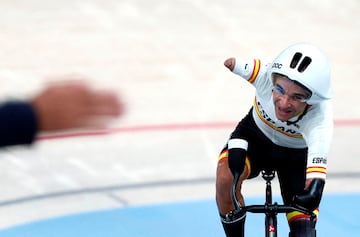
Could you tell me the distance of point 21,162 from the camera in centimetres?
568

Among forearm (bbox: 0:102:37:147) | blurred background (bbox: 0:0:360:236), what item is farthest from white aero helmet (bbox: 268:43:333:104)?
forearm (bbox: 0:102:37:147)

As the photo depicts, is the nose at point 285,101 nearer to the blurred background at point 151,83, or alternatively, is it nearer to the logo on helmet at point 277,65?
the logo on helmet at point 277,65

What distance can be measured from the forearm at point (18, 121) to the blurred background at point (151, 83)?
257cm

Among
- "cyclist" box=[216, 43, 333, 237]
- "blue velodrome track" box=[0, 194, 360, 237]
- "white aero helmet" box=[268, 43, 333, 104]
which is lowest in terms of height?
"blue velodrome track" box=[0, 194, 360, 237]

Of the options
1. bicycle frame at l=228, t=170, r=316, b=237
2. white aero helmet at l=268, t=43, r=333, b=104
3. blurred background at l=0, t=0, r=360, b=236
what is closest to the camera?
bicycle frame at l=228, t=170, r=316, b=237

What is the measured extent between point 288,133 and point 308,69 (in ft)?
1.50

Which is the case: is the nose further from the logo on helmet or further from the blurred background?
the blurred background

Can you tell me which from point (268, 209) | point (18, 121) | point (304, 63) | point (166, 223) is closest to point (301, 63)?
point (304, 63)

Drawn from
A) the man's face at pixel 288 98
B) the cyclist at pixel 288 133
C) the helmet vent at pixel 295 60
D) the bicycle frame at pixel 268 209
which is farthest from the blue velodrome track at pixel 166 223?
the helmet vent at pixel 295 60

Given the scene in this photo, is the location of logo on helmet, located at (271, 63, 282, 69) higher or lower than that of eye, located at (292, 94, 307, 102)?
higher

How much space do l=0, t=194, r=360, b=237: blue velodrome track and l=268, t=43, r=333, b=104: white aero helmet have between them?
4.99 feet

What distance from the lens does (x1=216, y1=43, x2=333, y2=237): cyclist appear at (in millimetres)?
3363

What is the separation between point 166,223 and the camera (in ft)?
16.0

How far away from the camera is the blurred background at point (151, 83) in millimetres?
5355
